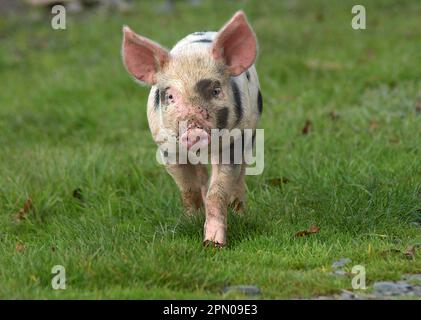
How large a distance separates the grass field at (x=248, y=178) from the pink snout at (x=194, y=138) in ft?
1.82

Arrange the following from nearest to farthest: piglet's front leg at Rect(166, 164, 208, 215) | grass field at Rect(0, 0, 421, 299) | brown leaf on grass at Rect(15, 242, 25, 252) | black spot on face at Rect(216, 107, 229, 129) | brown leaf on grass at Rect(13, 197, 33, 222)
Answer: grass field at Rect(0, 0, 421, 299)
black spot on face at Rect(216, 107, 229, 129)
brown leaf on grass at Rect(15, 242, 25, 252)
piglet's front leg at Rect(166, 164, 208, 215)
brown leaf on grass at Rect(13, 197, 33, 222)

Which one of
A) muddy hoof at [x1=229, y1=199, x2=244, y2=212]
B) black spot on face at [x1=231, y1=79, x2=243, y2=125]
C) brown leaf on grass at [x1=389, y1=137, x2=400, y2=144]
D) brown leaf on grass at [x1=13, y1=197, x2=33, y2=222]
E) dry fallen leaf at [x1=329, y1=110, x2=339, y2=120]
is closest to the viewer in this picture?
black spot on face at [x1=231, y1=79, x2=243, y2=125]

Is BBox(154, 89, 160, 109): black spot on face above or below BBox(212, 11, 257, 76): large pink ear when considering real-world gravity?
below

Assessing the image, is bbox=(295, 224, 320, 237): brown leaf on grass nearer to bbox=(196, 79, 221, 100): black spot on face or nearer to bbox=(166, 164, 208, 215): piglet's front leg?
bbox=(166, 164, 208, 215): piglet's front leg

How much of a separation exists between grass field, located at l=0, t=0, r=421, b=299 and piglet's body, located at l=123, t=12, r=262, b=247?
0.27m

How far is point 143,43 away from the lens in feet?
15.9

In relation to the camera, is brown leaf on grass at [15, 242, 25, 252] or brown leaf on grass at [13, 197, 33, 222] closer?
brown leaf on grass at [15, 242, 25, 252]

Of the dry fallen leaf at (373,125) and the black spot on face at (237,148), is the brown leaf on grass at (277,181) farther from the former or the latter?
the dry fallen leaf at (373,125)

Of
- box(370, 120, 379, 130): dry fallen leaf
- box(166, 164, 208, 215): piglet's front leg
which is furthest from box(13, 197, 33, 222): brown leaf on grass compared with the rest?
box(370, 120, 379, 130): dry fallen leaf

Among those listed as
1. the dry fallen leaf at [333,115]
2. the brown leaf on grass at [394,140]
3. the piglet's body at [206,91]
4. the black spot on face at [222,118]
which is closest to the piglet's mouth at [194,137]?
the piglet's body at [206,91]

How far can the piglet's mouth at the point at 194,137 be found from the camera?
441 centimetres

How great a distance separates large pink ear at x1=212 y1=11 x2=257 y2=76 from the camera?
4.81 m
